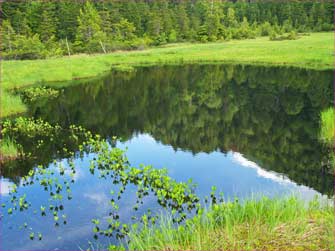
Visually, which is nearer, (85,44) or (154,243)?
(154,243)

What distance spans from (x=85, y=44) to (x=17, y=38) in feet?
37.4

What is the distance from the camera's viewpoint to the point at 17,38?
62531 millimetres

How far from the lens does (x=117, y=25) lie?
244 feet

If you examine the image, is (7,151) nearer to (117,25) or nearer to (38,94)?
(38,94)

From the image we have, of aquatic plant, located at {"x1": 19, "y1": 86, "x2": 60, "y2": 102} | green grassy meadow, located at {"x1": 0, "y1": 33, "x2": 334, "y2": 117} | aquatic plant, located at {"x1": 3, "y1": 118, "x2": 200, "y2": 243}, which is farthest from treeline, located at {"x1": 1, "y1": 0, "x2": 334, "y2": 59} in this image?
aquatic plant, located at {"x1": 3, "y1": 118, "x2": 200, "y2": 243}

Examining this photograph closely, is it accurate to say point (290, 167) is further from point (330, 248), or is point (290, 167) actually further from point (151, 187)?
point (330, 248)

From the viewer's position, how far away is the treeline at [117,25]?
2594 inches

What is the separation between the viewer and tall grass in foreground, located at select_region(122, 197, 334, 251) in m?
7.13

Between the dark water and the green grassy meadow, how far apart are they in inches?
156

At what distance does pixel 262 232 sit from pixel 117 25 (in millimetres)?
71067

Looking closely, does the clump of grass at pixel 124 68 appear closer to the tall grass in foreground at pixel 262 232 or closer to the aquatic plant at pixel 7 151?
the aquatic plant at pixel 7 151

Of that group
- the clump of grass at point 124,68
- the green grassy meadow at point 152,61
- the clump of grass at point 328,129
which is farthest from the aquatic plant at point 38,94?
the clump of grass at point 328,129

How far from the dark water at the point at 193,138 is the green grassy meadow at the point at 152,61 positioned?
13.0 feet

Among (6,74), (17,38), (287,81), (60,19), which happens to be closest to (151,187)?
(287,81)
